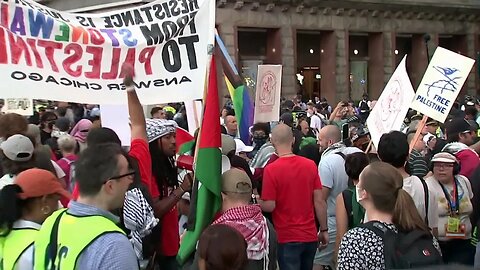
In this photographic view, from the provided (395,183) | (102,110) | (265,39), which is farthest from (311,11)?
(395,183)

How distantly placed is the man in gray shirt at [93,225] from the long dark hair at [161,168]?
6.37 feet

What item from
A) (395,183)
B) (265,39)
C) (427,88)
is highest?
(265,39)

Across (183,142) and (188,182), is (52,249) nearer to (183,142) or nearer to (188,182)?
(188,182)

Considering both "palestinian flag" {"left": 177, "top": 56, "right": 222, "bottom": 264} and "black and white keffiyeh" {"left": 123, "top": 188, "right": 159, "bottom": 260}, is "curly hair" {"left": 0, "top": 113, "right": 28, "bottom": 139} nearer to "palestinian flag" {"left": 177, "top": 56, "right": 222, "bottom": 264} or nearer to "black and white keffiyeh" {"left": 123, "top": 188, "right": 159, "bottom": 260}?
"palestinian flag" {"left": 177, "top": 56, "right": 222, "bottom": 264}

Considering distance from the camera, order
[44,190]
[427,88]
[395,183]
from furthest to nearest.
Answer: [427,88] < [395,183] < [44,190]

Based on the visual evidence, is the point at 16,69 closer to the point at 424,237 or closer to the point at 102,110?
the point at 102,110

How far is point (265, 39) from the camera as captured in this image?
31.4 metres

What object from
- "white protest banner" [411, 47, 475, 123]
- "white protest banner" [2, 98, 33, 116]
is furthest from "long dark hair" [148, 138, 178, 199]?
"white protest banner" [2, 98, 33, 116]

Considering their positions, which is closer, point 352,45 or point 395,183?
point 395,183

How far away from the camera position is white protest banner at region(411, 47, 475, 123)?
8.76 metres

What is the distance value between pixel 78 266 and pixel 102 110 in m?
4.26

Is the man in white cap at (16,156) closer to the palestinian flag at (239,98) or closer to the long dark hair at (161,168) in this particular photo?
the long dark hair at (161,168)

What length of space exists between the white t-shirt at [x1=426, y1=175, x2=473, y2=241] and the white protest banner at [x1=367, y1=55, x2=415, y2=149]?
1.78 m

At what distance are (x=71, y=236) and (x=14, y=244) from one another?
662 mm
